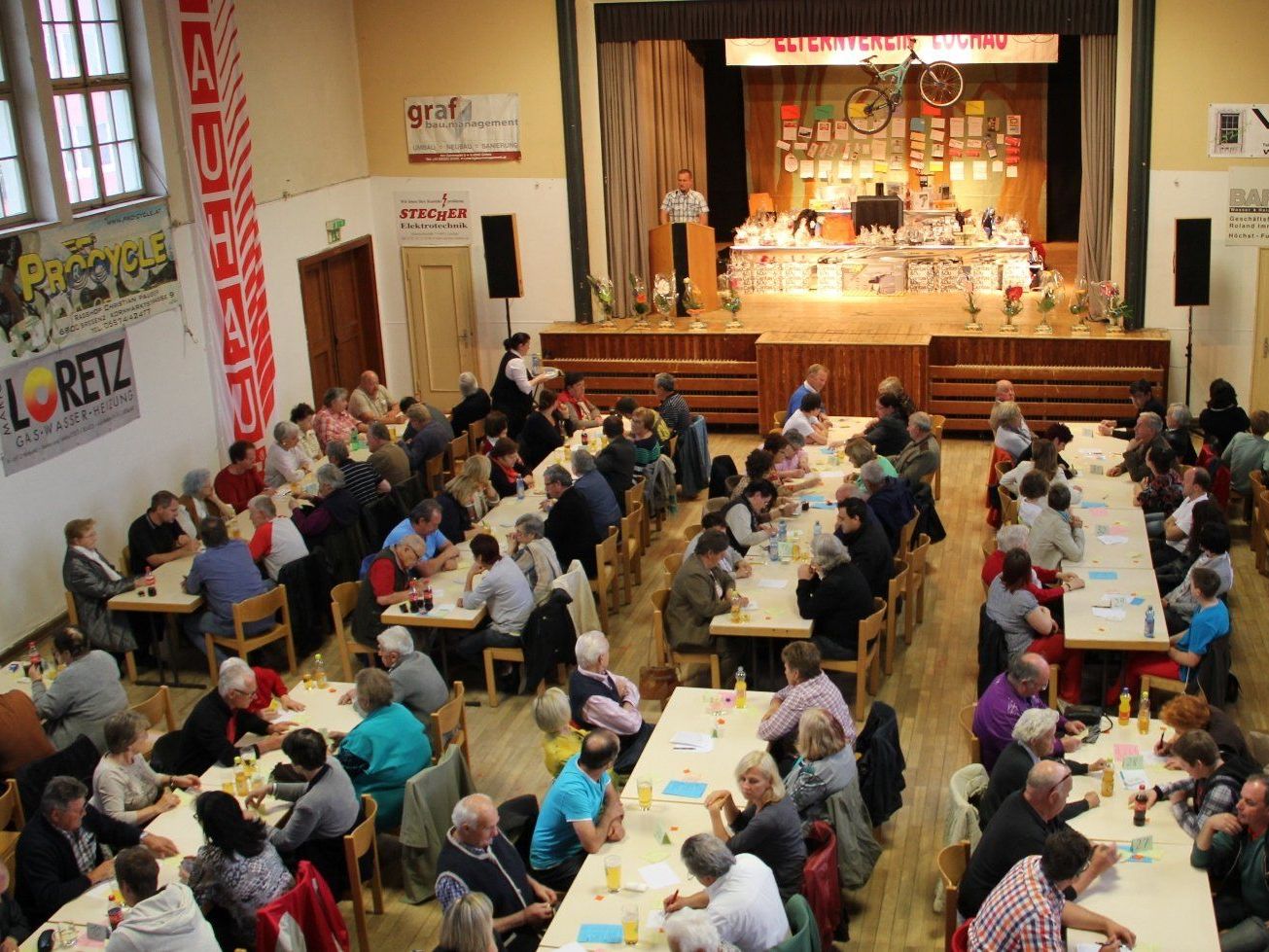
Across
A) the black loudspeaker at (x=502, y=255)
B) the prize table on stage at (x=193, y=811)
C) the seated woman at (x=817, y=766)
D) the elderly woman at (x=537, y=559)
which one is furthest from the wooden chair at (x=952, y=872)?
the black loudspeaker at (x=502, y=255)

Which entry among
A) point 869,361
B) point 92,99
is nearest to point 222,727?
point 92,99

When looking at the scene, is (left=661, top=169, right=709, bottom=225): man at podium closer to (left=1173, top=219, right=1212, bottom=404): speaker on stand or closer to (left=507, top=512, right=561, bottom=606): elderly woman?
(left=1173, top=219, right=1212, bottom=404): speaker on stand

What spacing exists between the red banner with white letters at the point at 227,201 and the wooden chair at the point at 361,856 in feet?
22.4

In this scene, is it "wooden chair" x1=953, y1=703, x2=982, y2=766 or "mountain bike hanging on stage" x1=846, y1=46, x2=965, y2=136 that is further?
"mountain bike hanging on stage" x1=846, y1=46, x2=965, y2=136

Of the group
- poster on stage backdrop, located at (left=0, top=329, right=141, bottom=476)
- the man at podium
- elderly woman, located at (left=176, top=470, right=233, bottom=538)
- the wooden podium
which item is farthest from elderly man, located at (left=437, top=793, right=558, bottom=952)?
the man at podium

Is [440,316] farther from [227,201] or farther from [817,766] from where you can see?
[817,766]

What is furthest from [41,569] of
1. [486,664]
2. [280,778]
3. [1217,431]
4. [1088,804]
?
[1217,431]

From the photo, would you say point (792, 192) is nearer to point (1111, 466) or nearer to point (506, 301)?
point (506, 301)

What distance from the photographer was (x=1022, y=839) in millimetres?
5832

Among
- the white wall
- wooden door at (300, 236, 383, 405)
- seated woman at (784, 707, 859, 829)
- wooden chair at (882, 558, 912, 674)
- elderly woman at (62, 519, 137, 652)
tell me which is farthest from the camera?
wooden door at (300, 236, 383, 405)

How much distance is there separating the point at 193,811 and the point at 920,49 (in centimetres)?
1428

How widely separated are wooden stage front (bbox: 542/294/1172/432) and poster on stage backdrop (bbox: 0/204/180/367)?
4.66m

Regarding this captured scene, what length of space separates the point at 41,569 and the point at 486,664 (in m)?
3.64

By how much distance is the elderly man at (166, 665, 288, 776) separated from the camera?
7355 mm
